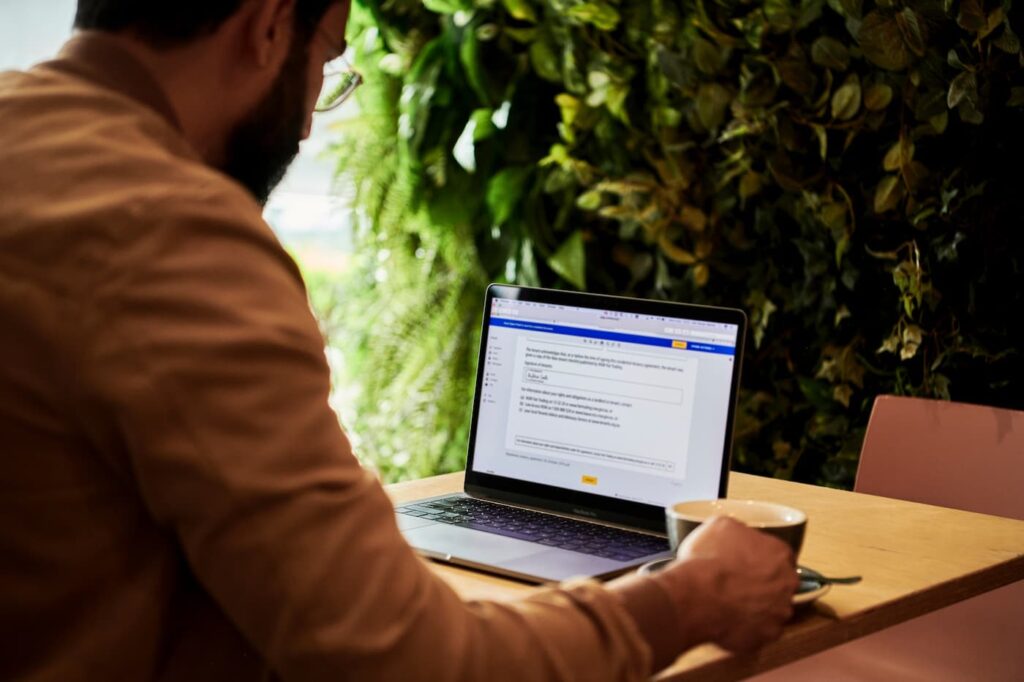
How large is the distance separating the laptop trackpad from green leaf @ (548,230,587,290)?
147cm

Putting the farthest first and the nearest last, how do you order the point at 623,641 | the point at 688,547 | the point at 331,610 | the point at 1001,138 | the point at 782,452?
the point at 782,452 → the point at 1001,138 → the point at 688,547 → the point at 623,641 → the point at 331,610

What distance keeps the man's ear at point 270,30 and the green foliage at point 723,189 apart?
150 cm

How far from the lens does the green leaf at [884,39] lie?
6.79 ft

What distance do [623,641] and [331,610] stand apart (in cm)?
24

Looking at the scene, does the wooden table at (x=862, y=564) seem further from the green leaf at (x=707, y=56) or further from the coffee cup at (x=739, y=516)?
the green leaf at (x=707, y=56)

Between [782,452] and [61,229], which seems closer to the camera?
[61,229]

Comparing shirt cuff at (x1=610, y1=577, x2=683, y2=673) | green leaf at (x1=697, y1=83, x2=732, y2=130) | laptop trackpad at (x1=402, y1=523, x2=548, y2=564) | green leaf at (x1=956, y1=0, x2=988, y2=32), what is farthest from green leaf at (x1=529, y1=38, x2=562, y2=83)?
shirt cuff at (x1=610, y1=577, x2=683, y2=673)

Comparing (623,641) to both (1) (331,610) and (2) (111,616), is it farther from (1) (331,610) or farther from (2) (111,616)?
(2) (111,616)

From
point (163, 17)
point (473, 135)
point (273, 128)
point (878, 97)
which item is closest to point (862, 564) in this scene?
point (273, 128)

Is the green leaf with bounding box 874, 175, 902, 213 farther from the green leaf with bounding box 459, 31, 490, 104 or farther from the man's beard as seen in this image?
the man's beard

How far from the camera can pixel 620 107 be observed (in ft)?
8.50

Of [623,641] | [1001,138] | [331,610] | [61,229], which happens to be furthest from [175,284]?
[1001,138]

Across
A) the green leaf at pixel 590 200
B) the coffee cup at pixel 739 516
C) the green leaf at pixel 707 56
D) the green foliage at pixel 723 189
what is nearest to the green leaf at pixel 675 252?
the green foliage at pixel 723 189

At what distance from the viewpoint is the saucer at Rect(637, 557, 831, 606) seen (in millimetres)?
1011
